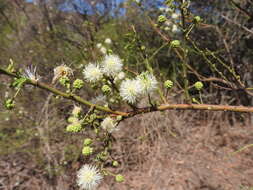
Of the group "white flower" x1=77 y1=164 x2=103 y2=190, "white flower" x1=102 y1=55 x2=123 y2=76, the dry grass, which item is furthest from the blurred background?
"white flower" x1=102 y1=55 x2=123 y2=76

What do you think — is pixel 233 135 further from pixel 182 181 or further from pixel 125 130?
pixel 125 130

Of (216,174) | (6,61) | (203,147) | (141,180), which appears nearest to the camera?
(216,174)

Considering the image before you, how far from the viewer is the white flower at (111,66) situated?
1018 mm

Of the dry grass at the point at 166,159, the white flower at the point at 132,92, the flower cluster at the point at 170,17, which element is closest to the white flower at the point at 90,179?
the white flower at the point at 132,92

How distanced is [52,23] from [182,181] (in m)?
6.32

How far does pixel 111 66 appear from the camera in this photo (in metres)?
1.06

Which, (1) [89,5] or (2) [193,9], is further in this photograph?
(1) [89,5]

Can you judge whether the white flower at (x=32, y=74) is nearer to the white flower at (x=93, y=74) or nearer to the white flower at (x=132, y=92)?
the white flower at (x=93, y=74)

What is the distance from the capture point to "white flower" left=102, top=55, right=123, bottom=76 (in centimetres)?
102

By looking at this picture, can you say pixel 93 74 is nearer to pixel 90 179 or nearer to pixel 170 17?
pixel 90 179

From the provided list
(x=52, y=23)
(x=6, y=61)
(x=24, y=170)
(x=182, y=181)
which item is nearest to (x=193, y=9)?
(x=182, y=181)

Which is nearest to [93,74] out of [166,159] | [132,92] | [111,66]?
[111,66]

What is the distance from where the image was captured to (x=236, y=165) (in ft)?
10.4

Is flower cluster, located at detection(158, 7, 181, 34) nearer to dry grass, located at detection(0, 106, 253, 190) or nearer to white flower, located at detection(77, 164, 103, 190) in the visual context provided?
white flower, located at detection(77, 164, 103, 190)
